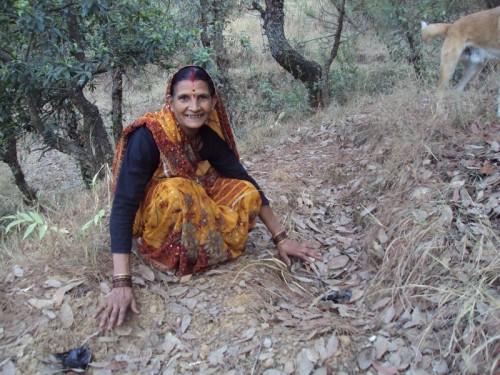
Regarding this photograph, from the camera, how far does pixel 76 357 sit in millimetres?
2137

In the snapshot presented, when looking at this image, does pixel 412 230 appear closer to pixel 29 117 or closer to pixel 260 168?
pixel 260 168

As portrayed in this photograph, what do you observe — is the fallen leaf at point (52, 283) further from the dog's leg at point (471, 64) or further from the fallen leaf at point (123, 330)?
the dog's leg at point (471, 64)

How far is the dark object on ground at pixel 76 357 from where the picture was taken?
2115mm

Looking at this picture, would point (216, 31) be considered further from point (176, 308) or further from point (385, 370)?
point (385, 370)

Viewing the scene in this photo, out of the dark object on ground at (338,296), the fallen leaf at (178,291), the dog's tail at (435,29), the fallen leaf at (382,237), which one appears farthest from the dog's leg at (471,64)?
the fallen leaf at (178,291)

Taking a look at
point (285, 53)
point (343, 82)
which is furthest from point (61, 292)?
point (343, 82)

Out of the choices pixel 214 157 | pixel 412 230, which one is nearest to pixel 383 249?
pixel 412 230

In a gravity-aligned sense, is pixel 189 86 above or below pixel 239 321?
above

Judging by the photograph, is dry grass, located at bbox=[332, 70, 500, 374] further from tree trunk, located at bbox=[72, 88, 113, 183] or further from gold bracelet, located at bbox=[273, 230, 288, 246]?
tree trunk, located at bbox=[72, 88, 113, 183]

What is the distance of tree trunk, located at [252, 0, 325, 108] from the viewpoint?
22.2 ft

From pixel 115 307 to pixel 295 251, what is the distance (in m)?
1.15

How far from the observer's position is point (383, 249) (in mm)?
2830

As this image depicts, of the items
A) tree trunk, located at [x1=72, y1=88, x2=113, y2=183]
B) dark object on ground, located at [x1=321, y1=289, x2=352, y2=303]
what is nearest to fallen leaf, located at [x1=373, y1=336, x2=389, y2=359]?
dark object on ground, located at [x1=321, y1=289, x2=352, y2=303]

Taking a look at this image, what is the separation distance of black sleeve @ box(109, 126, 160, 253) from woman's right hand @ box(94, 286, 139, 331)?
21 cm
